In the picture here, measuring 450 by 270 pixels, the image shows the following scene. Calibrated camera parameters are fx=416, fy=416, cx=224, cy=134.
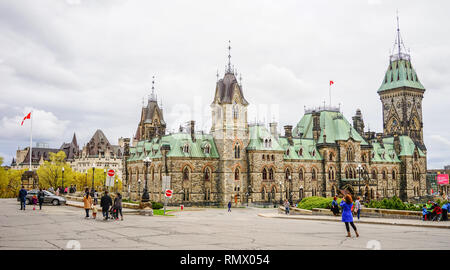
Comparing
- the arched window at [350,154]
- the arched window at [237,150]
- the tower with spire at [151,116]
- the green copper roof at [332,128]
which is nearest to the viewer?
the arched window at [237,150]

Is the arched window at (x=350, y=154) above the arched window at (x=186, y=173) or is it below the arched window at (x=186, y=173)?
above

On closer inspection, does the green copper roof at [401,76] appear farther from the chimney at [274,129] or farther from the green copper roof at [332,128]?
the chimney at [274,129]

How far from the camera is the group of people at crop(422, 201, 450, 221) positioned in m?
23.3

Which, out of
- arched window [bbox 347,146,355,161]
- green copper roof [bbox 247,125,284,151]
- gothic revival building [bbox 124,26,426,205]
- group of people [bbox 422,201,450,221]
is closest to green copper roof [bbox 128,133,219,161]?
gothic revival building [bbox 124,26,426,205]

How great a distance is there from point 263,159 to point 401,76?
180ft

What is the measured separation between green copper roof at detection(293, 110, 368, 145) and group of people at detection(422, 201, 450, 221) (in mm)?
45914

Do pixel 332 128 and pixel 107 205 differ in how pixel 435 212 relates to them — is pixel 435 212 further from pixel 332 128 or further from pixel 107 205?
pixel 332 128

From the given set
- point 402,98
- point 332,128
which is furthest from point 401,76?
point 332,128

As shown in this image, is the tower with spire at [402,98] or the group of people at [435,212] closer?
the group of people at [435,212]

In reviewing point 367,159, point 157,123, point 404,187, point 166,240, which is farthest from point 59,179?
point 166,240

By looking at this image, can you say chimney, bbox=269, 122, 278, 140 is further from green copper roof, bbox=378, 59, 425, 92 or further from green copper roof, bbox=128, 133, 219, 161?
green copper roof, bbox=378, 59, 425, 92

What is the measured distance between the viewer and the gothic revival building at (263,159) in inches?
2298

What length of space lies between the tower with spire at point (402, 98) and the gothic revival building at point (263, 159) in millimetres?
14590

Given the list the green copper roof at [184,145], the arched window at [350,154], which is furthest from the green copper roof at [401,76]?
the green copper roof at [184,145]
